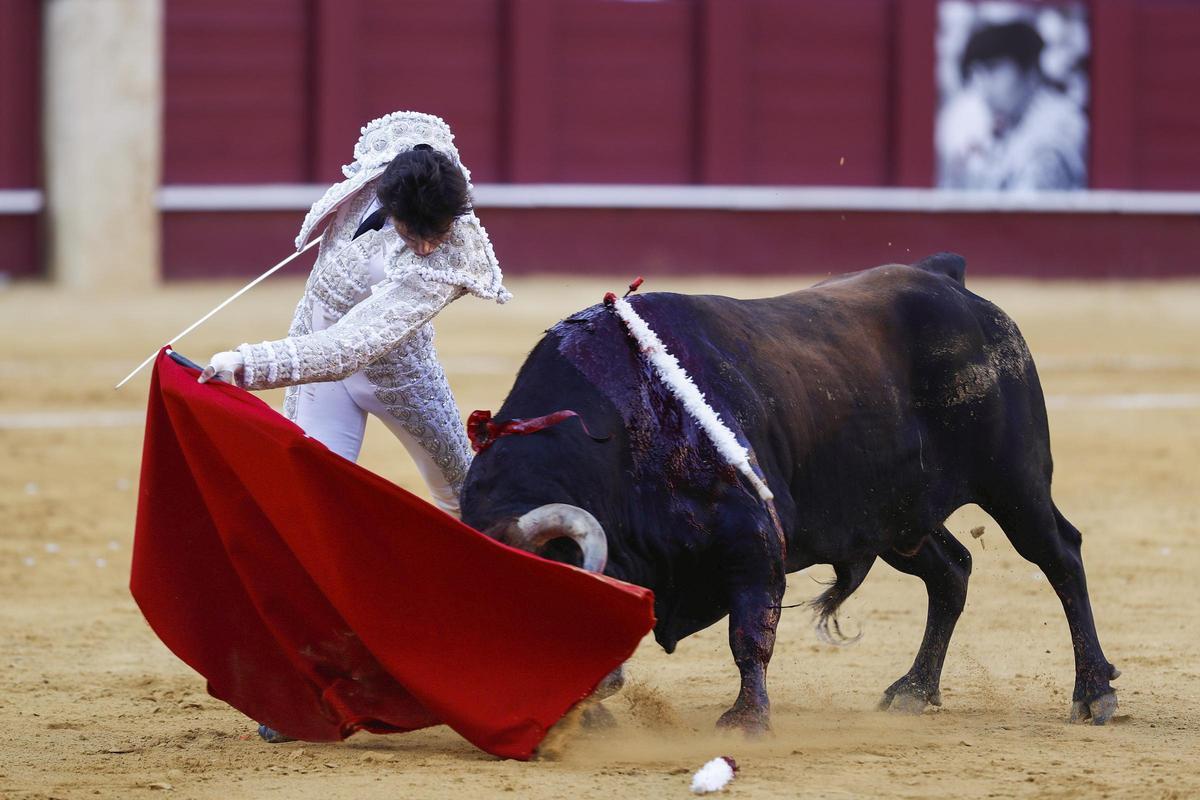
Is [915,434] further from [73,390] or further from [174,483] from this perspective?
[73,390]

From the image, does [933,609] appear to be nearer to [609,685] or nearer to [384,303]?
[609,685]

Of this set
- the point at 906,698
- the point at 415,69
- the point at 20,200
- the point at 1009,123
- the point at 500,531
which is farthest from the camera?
the point at 1009,123

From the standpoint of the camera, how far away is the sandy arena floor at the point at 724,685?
309 centimetres

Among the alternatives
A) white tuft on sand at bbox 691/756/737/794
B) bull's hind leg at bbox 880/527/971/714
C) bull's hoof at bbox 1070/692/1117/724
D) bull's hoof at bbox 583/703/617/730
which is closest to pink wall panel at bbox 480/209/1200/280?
bull's hind leg at bbox 880/527/971/714

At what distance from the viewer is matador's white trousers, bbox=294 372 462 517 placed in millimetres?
3570

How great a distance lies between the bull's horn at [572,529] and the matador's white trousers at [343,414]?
0.57m

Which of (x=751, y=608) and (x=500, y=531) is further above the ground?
(x=500, y=531)

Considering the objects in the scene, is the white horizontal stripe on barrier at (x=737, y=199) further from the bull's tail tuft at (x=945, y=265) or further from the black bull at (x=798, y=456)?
the black bull at (x=798, y=456)

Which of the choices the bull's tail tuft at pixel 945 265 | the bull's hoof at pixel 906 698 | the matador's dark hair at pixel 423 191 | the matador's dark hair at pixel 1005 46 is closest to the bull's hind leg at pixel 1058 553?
the bull's hoof at pixel 906 698

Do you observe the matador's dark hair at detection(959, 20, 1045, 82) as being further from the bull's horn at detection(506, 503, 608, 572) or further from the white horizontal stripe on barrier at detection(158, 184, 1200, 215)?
the bull's horn at detection(506, 503, 608, 572)

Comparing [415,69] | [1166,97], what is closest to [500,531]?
[415,69]

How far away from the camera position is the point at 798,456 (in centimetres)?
352

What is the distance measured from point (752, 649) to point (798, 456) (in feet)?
1.42

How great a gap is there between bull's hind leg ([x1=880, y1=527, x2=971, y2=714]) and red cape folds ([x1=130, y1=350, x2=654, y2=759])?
0.92m
